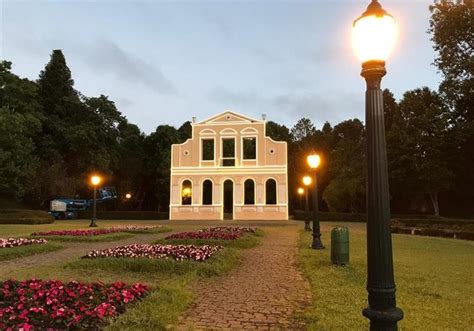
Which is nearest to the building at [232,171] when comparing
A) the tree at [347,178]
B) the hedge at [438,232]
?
the tree at [347,178]

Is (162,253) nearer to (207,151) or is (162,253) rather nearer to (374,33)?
(374,33)

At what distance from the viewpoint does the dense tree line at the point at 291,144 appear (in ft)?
103

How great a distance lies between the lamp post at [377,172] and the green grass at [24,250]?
1163 centimetres

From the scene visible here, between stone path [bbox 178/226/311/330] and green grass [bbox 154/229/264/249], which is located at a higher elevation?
green grass [bbox 154/229/264/249]

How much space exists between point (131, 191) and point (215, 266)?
159 ft

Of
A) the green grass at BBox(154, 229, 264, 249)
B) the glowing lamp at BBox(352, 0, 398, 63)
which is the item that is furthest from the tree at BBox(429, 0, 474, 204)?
the glowing lamp at BBox(352, 0, 398, 63)

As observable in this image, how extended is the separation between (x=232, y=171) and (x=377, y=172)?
3858cm

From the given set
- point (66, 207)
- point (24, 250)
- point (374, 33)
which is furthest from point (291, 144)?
point (374, 33)

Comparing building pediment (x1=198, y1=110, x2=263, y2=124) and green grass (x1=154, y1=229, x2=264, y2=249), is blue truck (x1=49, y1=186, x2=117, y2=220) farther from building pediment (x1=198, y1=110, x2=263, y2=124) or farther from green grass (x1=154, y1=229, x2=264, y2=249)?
green grass (x1=154, y1=229, x2=264, y2=249)

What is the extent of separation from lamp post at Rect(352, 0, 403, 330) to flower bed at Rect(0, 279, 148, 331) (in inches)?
131

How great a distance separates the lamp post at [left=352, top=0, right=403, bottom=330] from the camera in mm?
3271

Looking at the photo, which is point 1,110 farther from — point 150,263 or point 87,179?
point 150,263

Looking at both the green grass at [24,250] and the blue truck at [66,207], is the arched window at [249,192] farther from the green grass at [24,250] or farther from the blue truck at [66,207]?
the green grass at [24,250]


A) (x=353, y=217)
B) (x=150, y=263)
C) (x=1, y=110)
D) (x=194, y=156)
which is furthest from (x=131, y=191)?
(x=150, y=263)
